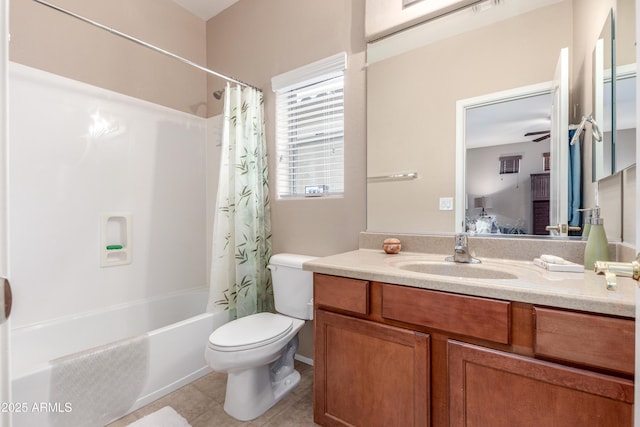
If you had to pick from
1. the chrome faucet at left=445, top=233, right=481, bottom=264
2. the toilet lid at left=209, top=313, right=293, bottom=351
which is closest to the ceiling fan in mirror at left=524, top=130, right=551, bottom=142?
the chrome faucet at left=445, top=233, right=481, bottom=264

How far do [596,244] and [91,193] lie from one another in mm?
2743

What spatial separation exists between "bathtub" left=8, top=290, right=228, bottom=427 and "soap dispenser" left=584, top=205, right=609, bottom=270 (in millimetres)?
1995

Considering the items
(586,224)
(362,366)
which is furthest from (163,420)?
(586,224)

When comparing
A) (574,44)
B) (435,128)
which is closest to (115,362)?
(435,128)

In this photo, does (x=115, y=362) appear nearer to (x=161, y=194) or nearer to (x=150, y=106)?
(x=161, y=194)

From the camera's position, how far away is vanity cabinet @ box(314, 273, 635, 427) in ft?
2.62

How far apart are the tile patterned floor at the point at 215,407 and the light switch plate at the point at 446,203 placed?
1289mm

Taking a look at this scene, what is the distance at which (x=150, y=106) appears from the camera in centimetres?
231

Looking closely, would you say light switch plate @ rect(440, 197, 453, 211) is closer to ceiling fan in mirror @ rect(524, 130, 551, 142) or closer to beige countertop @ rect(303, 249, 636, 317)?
beige countertop @ rect(303, 249, 636, 317)

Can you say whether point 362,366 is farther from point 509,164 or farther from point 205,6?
point 205,6

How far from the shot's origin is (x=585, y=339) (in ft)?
2.64

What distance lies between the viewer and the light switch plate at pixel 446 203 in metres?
1.55

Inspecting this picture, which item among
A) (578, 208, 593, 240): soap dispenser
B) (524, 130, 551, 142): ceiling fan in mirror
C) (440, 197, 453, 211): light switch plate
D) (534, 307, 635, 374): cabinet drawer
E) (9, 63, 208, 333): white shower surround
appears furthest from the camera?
(9, 63, 208, 333): white shower surround

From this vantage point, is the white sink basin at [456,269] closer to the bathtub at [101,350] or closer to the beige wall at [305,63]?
the beige wall at [305,63]
